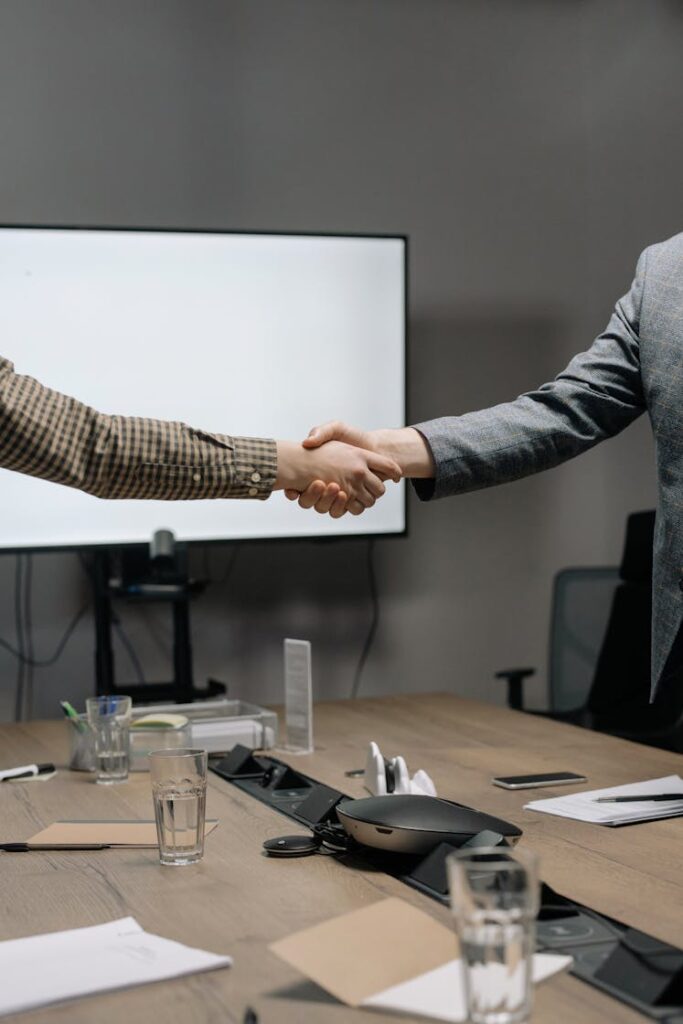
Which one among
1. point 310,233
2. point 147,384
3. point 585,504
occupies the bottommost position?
point 585,504

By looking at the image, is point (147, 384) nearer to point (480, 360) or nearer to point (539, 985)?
point (480, 360)

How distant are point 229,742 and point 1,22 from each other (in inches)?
101

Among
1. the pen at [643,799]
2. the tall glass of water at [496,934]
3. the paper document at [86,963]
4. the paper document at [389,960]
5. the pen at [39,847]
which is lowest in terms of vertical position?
the pen at [39,847]

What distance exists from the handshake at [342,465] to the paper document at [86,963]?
1.10m

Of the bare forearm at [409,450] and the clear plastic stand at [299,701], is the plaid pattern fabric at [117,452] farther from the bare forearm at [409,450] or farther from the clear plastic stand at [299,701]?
the clear plastic stand at [299,701]

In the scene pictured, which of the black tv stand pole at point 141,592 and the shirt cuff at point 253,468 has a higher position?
the shirt cuff at point 253,468

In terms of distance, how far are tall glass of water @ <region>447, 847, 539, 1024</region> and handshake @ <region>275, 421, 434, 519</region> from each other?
131 centimetres

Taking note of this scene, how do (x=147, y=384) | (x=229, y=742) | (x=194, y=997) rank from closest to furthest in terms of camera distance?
1. (x=194, y=997)
2. (x=229, y=742)
3. (x=147, y=384)

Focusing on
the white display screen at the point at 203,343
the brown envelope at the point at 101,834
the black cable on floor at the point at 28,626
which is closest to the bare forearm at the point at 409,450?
the brown envelope at the point at 101,834

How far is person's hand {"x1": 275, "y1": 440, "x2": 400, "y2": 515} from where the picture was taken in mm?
2168

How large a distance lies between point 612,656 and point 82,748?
1864 millimetres

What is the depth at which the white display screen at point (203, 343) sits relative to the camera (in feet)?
11.6

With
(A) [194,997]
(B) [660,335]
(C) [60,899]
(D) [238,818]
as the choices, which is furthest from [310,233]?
(A) [194,997]

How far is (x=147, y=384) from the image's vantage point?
3.61m
